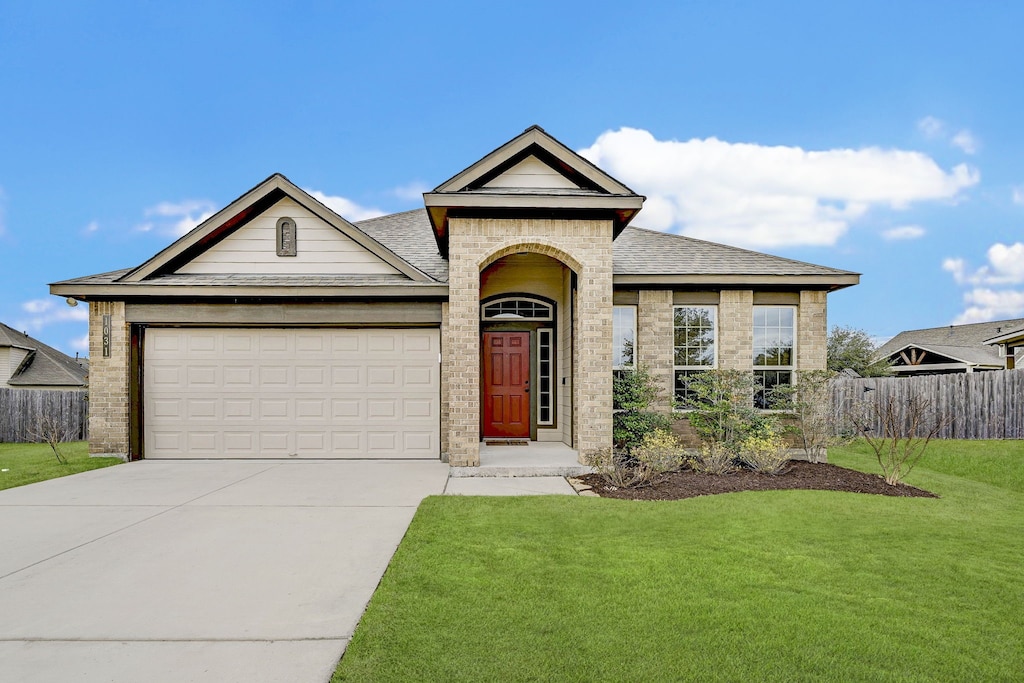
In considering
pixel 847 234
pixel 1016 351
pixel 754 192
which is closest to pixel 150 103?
pixel 847 234

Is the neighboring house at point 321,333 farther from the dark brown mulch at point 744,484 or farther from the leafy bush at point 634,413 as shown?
the dark brown mulch at point 744,484

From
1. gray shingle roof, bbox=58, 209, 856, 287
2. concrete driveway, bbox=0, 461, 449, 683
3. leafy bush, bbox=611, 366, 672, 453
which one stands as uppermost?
gray shingle roof, bbox=58, 209, 856, 287

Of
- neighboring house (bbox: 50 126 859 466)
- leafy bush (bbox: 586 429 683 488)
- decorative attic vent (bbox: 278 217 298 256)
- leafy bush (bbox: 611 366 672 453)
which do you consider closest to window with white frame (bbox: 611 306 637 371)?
neighboring house (bbox: 50 126 859 466)

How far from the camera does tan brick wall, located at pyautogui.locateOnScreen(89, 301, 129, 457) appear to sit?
10.3 m

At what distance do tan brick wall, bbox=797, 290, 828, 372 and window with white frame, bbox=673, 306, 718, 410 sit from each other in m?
1.65

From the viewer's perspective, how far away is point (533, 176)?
9305mm

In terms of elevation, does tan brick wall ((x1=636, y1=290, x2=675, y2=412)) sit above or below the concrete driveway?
above

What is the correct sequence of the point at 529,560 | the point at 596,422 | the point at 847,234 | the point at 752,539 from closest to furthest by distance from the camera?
the point at 529,560, the point at 752,539, the point at 596,422, the point at 847,234

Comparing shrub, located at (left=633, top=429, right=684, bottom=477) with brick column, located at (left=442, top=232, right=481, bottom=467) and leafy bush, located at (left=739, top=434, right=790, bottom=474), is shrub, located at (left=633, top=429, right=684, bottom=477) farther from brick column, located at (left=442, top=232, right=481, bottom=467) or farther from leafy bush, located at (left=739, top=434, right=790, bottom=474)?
brick column, located at (left=442, top=232, right=481, bottom=467)

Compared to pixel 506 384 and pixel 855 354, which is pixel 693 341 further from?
pixel 855 354

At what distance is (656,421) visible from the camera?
9.86 metres

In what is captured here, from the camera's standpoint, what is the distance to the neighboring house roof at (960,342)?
29.5 m

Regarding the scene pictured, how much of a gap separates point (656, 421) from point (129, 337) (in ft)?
31.9

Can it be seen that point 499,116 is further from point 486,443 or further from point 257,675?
point 257,675
